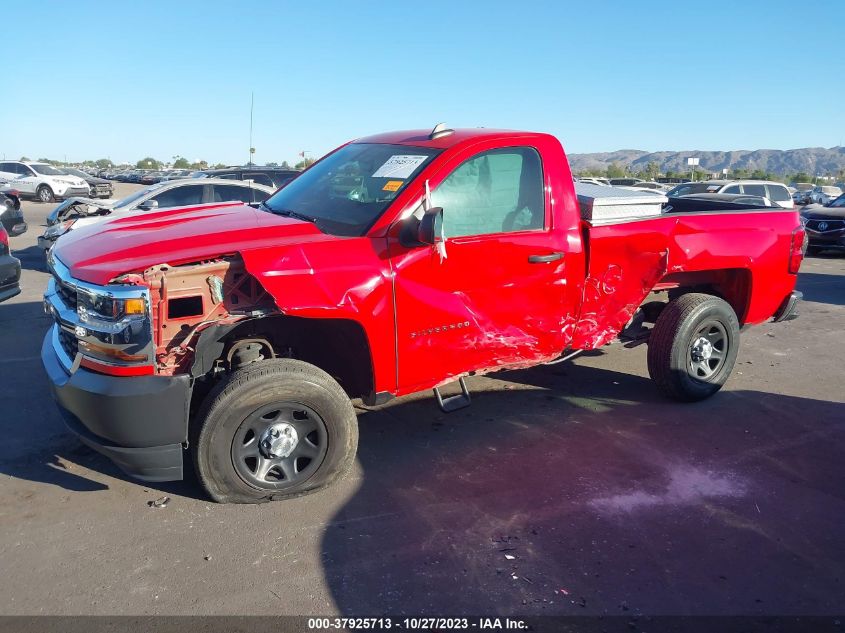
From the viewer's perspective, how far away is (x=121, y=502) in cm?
384

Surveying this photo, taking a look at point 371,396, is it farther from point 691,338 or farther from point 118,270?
point 691,338

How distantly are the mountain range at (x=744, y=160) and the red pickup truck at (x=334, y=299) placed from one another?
126396 millimetres

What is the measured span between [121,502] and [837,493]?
13.9ft

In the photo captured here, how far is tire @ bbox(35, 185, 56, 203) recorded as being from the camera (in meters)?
27.1

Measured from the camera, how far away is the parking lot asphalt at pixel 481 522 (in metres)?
3.08

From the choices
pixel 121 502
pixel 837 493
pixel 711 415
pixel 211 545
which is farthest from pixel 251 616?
pixel 711 415

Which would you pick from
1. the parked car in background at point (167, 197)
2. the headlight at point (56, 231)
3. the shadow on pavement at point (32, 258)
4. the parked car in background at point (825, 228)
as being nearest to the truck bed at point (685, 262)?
the parked car in background at point (167, 197)

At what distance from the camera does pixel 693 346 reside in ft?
18.0

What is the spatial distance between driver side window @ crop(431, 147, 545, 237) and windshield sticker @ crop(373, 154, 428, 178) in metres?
0.24

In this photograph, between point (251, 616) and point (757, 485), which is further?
point (757, 485)

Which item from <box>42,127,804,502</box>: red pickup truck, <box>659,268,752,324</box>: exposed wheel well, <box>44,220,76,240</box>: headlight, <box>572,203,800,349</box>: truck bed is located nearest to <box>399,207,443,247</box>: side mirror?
<box>42,127,804,502</box>: red pickup truck

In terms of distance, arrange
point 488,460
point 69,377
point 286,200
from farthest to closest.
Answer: point 286,200 → point 488,460 → point 69,377

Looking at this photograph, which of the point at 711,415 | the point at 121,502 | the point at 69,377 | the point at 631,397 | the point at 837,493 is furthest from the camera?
the point at 631,397

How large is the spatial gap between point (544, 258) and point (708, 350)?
2026 millimetres
